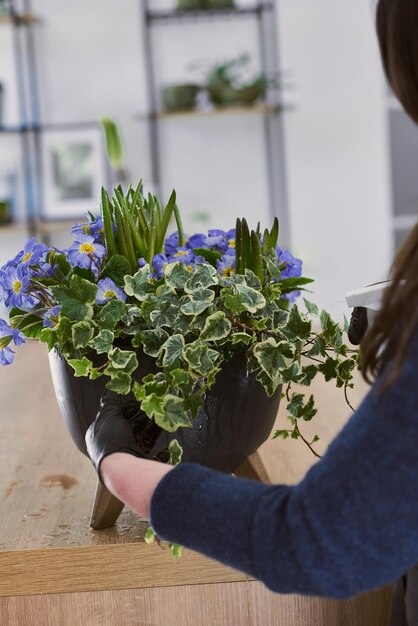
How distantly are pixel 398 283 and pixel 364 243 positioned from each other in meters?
3.86

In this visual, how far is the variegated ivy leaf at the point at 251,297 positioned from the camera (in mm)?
916

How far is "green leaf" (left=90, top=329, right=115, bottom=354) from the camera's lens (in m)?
0.90

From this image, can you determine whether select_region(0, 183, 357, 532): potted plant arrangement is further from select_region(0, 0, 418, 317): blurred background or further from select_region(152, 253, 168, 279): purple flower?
select_region(0, 0, 418, 317): blurred background

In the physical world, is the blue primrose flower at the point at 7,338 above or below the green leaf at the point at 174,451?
above

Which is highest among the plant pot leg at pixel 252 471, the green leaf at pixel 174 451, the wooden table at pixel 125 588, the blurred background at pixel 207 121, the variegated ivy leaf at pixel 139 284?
the blurred background at pixel 207 121

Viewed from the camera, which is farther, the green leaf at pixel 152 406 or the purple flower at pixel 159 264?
the purple flower at pixel 159 264

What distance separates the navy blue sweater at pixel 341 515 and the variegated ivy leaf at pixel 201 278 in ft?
0.90

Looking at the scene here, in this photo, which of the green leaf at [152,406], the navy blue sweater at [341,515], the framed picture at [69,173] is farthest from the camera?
the framed picture at [69,173]

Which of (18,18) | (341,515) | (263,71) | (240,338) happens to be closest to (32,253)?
(240,338)

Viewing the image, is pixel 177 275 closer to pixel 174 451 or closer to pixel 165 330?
pixel 165 330

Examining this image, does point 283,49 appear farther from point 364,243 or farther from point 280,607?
point 280,607

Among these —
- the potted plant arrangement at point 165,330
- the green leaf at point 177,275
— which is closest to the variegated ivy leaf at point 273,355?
the potted plant arrangement at point 165,330

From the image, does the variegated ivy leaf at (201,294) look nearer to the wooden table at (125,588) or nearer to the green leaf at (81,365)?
the green leaf at (81,365)

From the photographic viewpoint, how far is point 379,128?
4379mm
